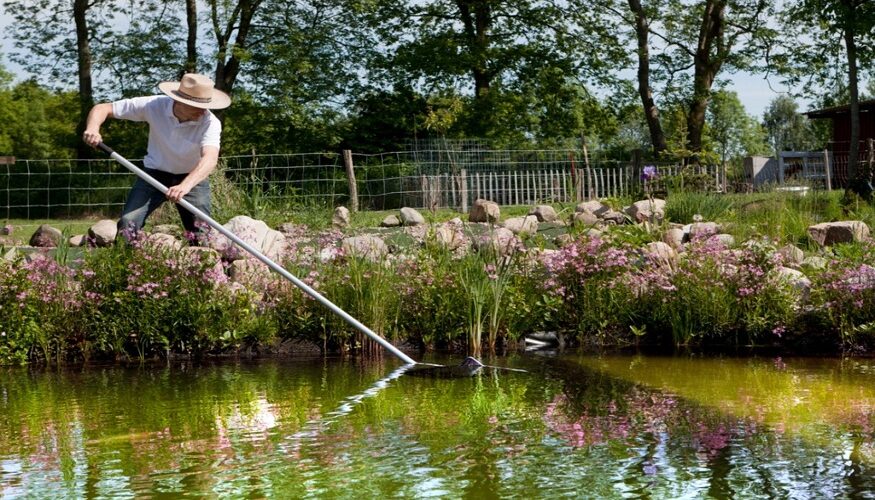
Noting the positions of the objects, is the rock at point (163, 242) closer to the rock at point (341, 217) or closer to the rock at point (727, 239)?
the rock at point (727, 239)

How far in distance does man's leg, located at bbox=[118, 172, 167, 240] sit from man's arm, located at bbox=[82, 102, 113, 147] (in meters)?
0.50

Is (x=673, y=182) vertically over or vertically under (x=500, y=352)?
over

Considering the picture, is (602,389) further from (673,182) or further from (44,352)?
(673,182)

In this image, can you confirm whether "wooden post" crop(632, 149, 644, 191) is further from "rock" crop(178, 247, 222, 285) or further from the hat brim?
"rock" crop(178, 247, 222, 285)

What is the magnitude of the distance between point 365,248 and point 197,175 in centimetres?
197

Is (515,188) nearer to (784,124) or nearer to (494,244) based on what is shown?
(494,244)

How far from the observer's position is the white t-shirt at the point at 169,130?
7.70m

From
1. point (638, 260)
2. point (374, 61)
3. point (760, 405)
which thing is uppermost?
point (374, 61)

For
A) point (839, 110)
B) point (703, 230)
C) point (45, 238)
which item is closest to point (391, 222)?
point (45, 238)

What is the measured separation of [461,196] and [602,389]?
1273 centimetres

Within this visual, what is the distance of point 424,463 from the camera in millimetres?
4547

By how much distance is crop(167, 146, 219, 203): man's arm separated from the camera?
699 cm

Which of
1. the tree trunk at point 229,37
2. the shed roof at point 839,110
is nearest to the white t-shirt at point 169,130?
the tree trunk at point 229,37

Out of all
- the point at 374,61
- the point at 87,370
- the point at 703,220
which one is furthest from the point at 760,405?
the point at 374,61
